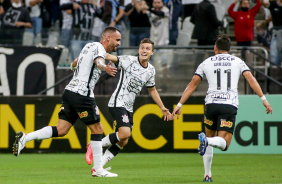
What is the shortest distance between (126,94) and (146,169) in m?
1.63

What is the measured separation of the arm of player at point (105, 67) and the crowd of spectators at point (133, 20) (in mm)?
6883

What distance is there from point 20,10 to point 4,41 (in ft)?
3.96

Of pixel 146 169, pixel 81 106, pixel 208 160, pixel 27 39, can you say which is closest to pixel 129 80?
pixel 81 106

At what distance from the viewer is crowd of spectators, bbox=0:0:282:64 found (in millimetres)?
16203

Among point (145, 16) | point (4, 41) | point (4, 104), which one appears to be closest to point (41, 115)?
point (4, 104)

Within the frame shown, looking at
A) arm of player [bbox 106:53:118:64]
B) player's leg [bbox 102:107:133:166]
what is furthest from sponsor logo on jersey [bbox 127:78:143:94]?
arm of player [bbox 106:53:118:64]

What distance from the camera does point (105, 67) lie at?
8.76m

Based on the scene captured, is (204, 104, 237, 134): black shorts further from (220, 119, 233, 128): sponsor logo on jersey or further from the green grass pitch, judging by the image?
the green grass pitch

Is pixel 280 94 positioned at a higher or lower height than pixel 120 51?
lower

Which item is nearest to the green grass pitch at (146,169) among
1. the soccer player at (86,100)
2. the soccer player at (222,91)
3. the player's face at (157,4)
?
the soccer player at (86,100)

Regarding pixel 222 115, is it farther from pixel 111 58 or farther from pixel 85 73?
pixel 85 73

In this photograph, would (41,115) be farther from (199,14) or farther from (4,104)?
(199,14)

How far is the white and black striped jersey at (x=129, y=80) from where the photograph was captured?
34.7 feet

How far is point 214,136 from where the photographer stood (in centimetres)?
953
